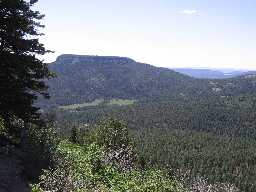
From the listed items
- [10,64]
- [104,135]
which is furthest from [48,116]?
[104,135]

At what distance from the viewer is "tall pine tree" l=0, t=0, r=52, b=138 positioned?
94.4ft

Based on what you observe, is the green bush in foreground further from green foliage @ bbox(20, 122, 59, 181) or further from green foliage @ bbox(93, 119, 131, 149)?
green foliage @ bbox(93, 119, 131, 149)

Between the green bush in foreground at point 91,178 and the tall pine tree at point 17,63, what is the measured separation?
4491mm

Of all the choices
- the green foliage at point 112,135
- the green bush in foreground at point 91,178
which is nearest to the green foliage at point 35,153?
the green bush in foreground at point 91,178

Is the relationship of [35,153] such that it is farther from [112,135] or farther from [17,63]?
[112,135]

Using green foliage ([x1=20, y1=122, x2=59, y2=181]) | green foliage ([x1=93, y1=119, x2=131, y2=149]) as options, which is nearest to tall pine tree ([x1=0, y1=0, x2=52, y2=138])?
green foliage ([x1=20, y1=122, x2=59, y2=181])

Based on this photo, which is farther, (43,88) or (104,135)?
(104,135)

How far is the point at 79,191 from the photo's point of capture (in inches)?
791

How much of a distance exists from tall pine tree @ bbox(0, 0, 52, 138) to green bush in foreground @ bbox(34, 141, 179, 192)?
14.7 feet

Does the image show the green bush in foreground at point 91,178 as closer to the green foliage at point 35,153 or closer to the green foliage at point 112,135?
the green foliage at point 35,153

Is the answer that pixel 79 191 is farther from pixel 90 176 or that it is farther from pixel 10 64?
pixel 10 64

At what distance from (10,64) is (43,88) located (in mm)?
4057

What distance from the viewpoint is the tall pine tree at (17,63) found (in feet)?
94.4

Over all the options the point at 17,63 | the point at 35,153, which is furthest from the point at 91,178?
the point at 17,63
